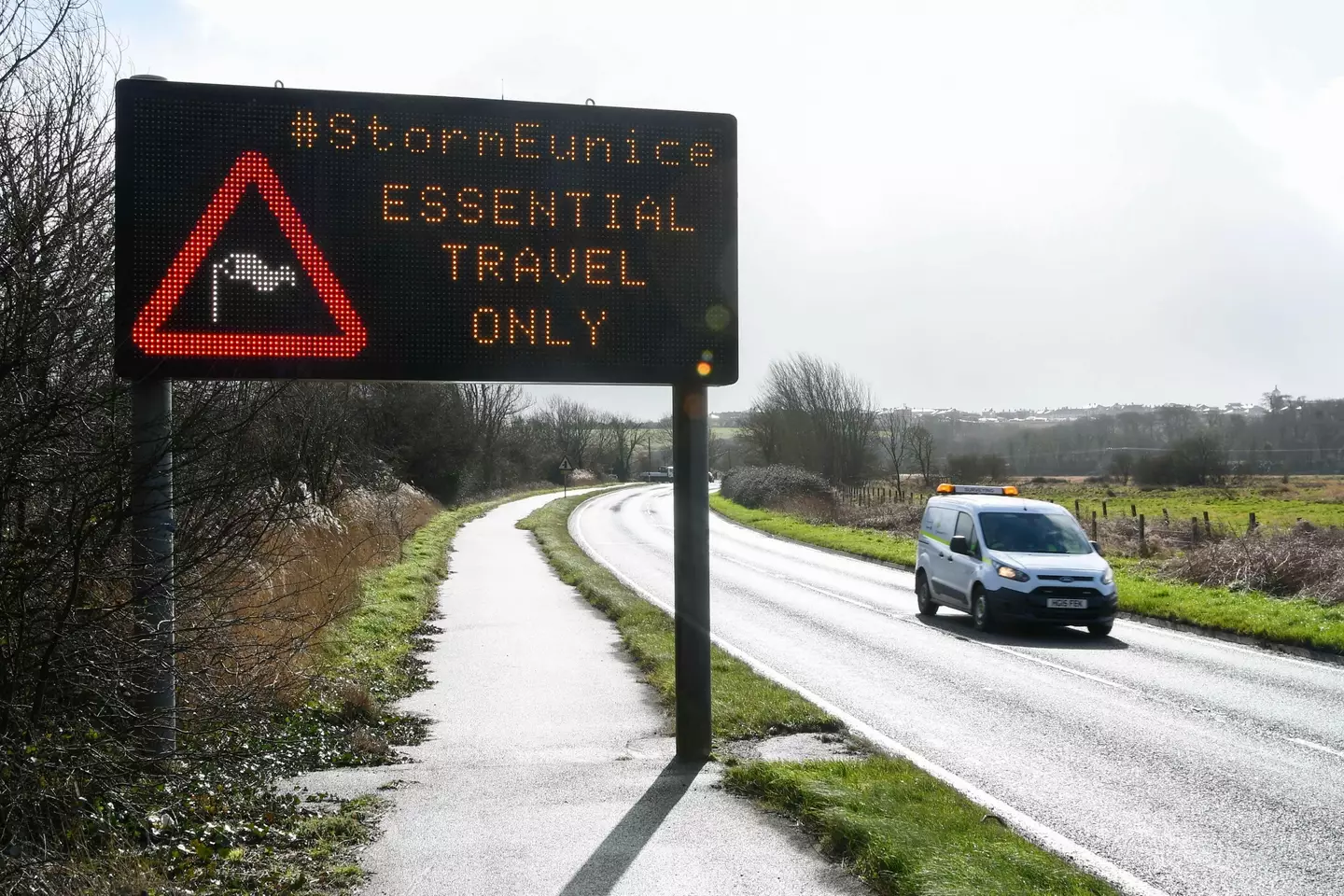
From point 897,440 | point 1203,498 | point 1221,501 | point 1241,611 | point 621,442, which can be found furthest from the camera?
point 621,442

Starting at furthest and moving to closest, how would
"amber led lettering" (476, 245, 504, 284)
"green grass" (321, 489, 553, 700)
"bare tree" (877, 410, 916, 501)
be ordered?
"bare tree" (877, 410, 916, 501) < "green grass" (321, 489, 553, 700) < "amber led lettering" (476, 245, 504, 284)

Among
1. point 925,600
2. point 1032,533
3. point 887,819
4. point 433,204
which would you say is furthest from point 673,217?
point 925,600

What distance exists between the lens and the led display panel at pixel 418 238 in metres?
6.17

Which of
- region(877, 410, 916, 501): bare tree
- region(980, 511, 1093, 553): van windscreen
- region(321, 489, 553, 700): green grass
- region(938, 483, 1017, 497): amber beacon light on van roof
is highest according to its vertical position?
region(877, 410, 916, 501): bare tree

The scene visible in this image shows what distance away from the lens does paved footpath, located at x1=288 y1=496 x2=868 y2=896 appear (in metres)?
5.46

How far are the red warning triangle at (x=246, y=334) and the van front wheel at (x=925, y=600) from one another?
13773 mm

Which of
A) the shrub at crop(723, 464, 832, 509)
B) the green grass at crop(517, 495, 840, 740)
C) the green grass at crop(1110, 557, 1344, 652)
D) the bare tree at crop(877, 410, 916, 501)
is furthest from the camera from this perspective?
the bare tree at crop(877, 410, 916, 501)

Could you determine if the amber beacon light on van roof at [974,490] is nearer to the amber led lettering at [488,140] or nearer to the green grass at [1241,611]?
the green grass at [1241,611]

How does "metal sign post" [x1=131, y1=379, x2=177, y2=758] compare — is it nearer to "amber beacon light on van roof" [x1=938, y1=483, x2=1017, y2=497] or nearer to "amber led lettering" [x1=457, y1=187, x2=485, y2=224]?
"amber led lettering" [x1=457, y1=187, x2=485, y2=224]

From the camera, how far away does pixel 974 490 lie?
20016 mm

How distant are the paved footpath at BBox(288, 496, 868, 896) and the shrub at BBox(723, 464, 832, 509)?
46.1 m

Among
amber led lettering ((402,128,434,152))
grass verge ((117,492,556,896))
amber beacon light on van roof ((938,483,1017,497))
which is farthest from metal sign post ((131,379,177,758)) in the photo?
amber beacon light on van roof ((938,483,1017,497))

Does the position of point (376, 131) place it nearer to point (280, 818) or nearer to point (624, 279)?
point (624, 279)

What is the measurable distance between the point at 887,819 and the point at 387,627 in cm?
928
